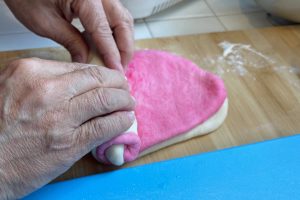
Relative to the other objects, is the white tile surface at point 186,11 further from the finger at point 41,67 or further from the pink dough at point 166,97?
the finger at point 41,67

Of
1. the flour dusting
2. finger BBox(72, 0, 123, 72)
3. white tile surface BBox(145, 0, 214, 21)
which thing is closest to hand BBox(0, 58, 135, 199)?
finger BBox(72, 0, 123, 72)

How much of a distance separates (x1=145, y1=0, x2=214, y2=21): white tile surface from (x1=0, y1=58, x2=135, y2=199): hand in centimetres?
Answer: 64

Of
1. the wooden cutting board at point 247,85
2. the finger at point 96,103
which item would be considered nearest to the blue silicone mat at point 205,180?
the wooden cutting board at point 247,85

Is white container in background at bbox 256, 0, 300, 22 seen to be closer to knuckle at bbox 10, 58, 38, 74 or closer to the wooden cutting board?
the wooden cutting board

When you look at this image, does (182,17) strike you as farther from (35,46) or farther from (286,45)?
(35,46)

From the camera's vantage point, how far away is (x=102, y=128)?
0.61 m

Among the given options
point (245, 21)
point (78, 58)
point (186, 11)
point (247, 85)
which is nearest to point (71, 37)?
point (78, 58)

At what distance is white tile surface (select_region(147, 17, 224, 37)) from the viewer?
1.15 metres

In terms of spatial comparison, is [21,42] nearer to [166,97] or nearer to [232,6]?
[166,97]

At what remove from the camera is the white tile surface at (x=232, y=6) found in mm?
1270

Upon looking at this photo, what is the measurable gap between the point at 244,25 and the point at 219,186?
695mm

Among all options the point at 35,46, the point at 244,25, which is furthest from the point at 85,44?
the point at 244,25

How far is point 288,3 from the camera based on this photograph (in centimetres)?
108

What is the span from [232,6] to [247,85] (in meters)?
0.49
